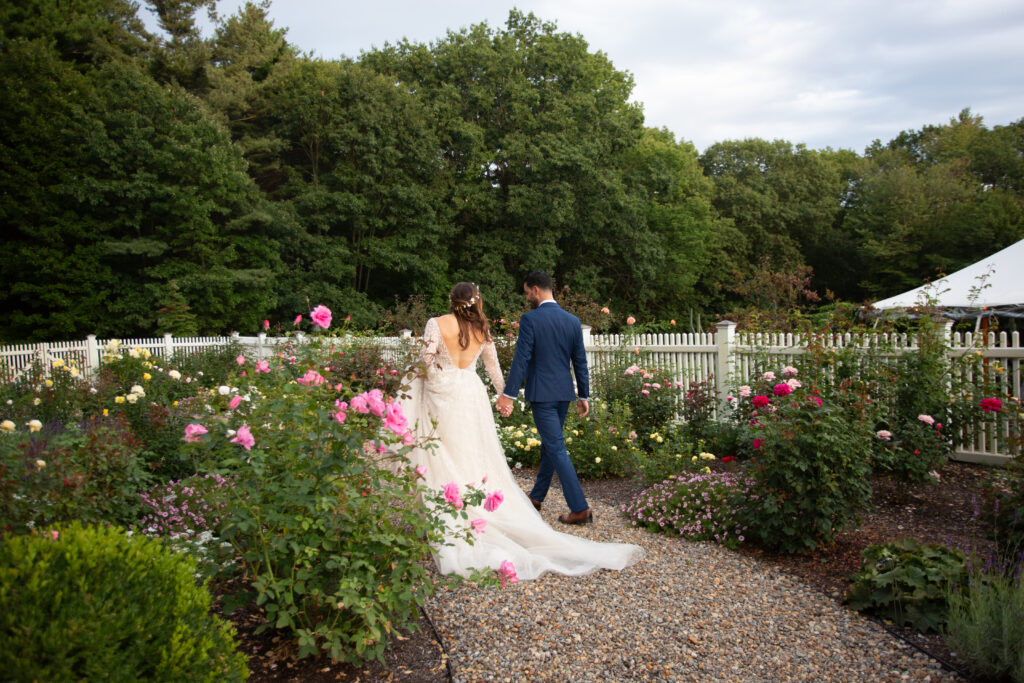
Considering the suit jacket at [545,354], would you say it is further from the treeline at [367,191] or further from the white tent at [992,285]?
the treeline at [367,191]

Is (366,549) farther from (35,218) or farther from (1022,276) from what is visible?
(35,218)

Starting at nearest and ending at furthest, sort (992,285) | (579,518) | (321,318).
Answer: (321,318) → (579,518) → (992,285)

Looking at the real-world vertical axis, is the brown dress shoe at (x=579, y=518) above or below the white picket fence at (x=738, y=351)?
below

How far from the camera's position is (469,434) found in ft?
15.8

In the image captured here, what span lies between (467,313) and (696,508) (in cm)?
219

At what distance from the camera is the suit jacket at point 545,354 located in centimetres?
507

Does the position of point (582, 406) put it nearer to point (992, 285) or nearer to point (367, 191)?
point (992, 285)

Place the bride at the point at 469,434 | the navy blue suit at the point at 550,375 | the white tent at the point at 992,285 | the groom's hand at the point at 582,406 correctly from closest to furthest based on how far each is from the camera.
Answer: the bride at the point at 469,434 → the navy blue suit at the point at 550,375 → the groom's hand at the point at 582,406 → the white tent at the point at 992,285

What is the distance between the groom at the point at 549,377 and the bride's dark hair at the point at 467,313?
0.31 metres

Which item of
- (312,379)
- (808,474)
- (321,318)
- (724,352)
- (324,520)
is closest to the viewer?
(324,520)

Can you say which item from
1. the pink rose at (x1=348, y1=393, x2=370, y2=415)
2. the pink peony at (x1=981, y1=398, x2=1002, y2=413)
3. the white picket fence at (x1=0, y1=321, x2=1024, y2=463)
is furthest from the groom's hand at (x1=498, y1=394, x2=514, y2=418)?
the pink peony at (x1=981, y1=398, x2=1002, y2=413)

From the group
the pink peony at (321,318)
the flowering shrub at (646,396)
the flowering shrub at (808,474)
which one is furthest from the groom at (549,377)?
the flowering shrub at (646,396)

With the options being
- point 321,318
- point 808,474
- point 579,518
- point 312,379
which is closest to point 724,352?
point 579,518

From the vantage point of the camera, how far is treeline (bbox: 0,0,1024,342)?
66.1 feet
